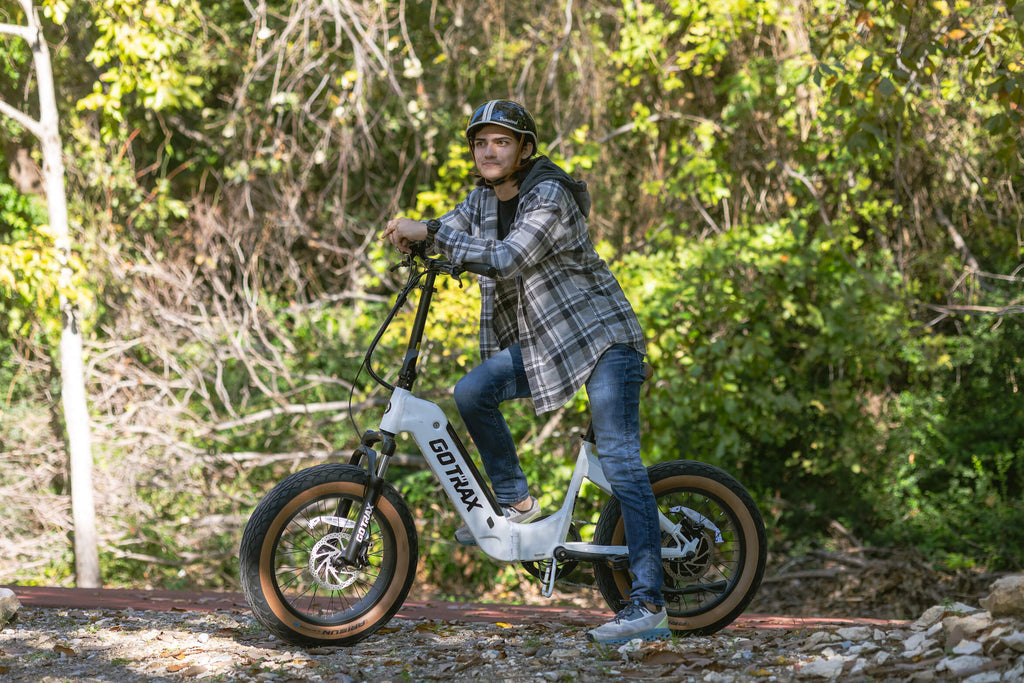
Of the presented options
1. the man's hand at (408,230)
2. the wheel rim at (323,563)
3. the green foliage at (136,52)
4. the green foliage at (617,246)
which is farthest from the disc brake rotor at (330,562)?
the green foliage at (136,52)

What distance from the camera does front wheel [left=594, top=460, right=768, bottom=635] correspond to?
136 inches

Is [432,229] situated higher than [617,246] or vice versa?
[617,246]

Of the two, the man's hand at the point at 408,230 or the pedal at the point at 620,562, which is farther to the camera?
the pedal at the point at 620,562

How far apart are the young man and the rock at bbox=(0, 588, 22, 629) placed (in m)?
1.92

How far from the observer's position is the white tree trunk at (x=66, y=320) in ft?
23.2

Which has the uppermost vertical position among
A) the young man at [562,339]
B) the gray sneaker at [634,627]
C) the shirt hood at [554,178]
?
the shirt hood at [554,178]

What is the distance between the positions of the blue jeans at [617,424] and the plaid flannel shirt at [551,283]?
7 centimetres

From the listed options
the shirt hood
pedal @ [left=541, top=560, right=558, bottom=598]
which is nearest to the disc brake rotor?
pedal @ [left=541, top=560, right=558, bottom=598]

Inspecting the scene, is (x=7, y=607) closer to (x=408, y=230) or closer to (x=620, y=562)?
(x=408, y=230)

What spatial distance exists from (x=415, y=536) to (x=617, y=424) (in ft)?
2.66

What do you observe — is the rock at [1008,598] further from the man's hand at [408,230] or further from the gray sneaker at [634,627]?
the man's hand at [408,230]

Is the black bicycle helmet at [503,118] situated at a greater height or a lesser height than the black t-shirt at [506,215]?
greater

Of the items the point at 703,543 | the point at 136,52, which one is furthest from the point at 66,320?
the point at 703,543

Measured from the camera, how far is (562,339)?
126 inches
